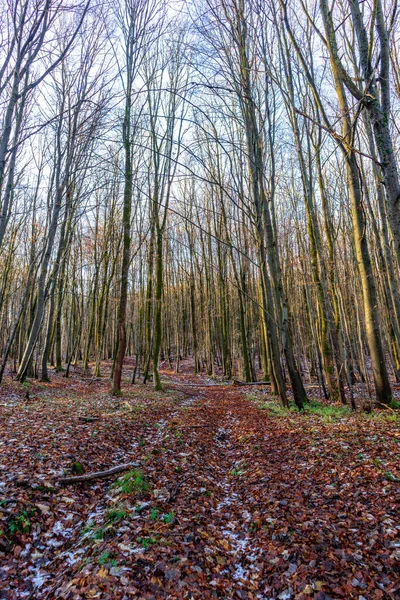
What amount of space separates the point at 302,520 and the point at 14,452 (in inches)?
172

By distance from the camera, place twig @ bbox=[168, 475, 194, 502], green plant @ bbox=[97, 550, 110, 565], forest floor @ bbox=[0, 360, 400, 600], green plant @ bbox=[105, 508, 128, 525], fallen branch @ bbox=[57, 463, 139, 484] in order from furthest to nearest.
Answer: fallen branch @ bbox=[57, 463, 139, 484], twig @ bbox=[168, 475, 194, 502], green plant @ bbox=[105, 508, 128, 525], green plant @ bbox=[97, 550, 110, 565], forest floor @ bbox=[0, 360, 400, 600]

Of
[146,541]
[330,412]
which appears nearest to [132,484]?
[146,541]

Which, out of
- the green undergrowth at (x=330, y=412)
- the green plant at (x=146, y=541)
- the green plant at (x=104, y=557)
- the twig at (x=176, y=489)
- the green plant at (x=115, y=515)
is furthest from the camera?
the green undergrowth at (x=330, y=412)

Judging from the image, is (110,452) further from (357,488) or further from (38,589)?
(357,488)

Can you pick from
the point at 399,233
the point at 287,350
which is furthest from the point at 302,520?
the point at 287,350

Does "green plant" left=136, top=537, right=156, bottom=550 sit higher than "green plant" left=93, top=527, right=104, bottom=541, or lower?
lower

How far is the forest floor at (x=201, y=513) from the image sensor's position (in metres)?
2.87

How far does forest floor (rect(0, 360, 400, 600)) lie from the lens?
2.87m

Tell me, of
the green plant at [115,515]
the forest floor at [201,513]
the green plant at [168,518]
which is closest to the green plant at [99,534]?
the forest floor at [201,513]

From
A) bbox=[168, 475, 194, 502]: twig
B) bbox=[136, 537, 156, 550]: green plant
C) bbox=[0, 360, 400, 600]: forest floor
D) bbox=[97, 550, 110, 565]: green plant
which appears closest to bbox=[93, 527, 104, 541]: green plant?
bbox=[0, 360, 400, 600]: forest floor

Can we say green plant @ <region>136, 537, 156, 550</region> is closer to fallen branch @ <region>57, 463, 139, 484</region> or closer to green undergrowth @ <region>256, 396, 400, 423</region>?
fallen branch @ <region>57, 463, 139, 484</region>

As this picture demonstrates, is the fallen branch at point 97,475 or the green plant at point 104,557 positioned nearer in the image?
the green plant at point 104,557

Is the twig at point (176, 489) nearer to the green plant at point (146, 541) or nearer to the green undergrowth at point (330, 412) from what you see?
the green plant at point (146, 541)

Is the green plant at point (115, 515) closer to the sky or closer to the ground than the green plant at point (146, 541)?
closer to the sky
